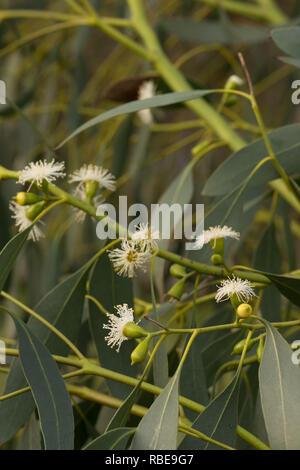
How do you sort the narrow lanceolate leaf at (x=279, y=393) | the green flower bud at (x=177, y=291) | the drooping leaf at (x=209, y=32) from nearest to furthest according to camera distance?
the narrow lanceolate leaf at (x=279, y=393) < the green flower bud at (x=177, y=291) < the drooping leaf at (x=209, y=32)

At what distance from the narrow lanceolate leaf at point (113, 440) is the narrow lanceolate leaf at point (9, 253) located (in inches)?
5.6

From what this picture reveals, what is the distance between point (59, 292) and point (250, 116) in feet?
2.29

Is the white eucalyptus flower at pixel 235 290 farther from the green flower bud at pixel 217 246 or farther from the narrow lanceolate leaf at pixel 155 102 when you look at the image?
the narrow lanceolate leaf at pixel 155 102

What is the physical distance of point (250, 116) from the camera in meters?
1.22

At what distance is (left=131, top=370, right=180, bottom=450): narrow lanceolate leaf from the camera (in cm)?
47

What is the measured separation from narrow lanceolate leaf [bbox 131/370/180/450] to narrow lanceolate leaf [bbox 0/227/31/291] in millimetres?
155

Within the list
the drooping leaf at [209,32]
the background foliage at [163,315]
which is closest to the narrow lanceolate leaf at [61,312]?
the background foliage at [163,315]

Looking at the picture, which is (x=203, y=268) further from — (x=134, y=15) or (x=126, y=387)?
(x=134, y=15)

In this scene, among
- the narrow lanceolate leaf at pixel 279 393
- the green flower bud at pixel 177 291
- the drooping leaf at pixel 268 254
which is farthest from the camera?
the drooping leaf at pixel 268 254

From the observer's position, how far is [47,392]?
52cm

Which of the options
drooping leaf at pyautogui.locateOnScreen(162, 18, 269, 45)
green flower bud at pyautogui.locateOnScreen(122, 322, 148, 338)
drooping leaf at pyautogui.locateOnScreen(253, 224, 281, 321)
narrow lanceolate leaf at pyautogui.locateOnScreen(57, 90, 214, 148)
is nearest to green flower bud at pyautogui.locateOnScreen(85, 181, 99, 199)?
narrow lanceolate leaf at pyautogui.locateOnScreen(57, 90, 214, 148)

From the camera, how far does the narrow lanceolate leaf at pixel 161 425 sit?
0.47 meters
